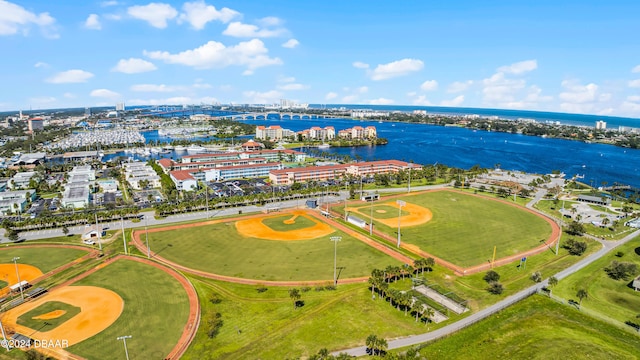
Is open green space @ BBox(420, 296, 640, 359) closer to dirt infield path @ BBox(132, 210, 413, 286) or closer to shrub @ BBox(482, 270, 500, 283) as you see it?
shrub @ BBox(482, 270, 500, 283)

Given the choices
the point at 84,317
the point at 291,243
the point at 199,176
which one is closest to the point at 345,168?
the point at 199,176

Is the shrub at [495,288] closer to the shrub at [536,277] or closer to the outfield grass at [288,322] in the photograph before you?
the shrub at [536,277]

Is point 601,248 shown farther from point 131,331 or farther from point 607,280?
point 131,331

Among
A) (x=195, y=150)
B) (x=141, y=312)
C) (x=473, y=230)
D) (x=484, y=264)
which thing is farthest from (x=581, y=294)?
(x=195, y=150)

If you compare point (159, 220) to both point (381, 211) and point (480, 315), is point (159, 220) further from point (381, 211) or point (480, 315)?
point (480, 315)

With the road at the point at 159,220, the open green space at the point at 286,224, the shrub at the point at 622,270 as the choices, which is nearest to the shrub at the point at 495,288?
the shrub at the point at 622,270

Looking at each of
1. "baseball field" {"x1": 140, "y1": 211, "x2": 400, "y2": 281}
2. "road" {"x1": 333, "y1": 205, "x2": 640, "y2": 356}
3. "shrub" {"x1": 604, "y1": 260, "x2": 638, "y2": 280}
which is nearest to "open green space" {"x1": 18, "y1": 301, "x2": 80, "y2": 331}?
"baseball field" {"x1": 140, "y1": 211, "x2": 400, "y2": 281}
